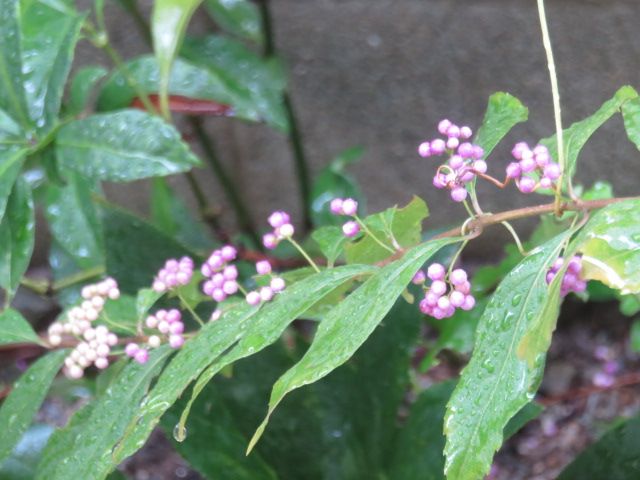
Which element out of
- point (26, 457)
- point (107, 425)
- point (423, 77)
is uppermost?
point (107, 425)

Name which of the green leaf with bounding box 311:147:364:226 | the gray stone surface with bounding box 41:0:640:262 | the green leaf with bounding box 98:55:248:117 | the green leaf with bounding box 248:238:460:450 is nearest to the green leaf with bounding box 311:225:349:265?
the green leaf with bounding box 248:238:460:450

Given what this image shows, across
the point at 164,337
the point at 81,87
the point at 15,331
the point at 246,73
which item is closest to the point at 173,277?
the point at 164,337

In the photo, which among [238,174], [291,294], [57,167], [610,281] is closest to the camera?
[610,281]

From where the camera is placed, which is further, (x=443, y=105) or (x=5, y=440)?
(x=443, y=105)

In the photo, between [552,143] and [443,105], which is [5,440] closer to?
[552,143]

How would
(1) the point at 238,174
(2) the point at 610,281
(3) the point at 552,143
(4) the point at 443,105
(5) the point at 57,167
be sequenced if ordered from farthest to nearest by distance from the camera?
1. (1) the point at 238,174
2. (4) the point at 443,105
3. (5) the point at 57,167
4. (3) the point at 552,143
5. (2) the point at 610,281

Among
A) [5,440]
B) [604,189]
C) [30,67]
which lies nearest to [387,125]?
[604,189]

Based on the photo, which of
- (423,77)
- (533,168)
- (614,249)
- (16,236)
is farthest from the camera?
(423,77)

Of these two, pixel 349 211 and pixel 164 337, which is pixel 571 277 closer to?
pixel 349 211
